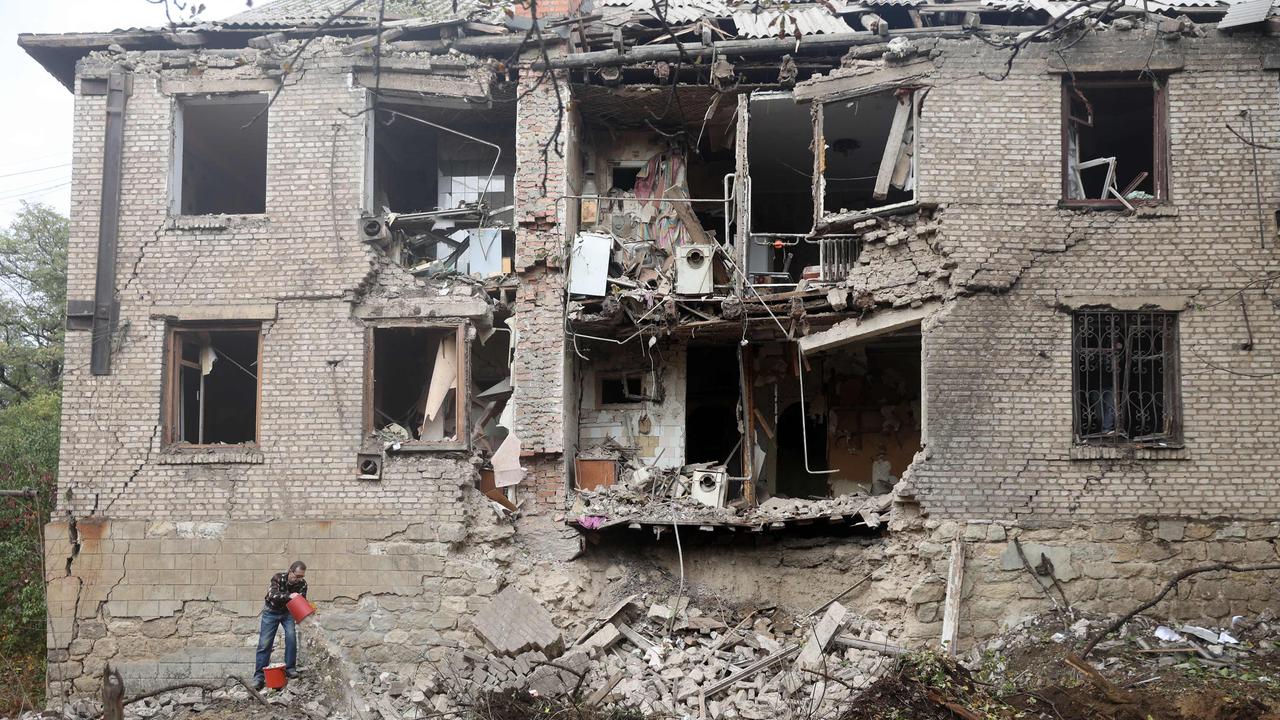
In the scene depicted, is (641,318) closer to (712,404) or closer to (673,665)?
(712,404)

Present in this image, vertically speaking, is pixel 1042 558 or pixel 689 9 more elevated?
pixel 689 9

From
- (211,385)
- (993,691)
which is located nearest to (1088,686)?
(993,691)

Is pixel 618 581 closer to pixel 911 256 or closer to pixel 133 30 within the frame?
pixel 911 256

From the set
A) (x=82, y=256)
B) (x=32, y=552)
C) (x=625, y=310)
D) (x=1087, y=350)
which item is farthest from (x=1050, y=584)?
(x=32, y=552)

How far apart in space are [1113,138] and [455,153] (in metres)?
9.40

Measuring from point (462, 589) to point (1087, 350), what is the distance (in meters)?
7.82

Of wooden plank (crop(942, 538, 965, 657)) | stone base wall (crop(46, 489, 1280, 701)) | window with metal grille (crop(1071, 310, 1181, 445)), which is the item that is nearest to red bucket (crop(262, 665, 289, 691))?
stone base wall (crop(46, 489, 1280, 701))

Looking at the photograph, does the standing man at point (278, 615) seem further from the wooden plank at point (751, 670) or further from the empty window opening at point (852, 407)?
the empty window opening at point (852, 407)

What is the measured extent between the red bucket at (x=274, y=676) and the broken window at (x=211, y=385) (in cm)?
300

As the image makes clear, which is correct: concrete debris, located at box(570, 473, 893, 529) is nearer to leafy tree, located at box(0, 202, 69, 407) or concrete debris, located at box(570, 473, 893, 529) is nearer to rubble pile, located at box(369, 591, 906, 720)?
rubble pile, located at box(369, 591, 906, 720)

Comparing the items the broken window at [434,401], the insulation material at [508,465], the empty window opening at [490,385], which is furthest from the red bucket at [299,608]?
the empty window opening at [490,385]

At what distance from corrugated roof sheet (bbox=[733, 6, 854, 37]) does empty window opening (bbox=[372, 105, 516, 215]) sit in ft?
11.1

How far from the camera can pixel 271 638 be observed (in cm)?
1120

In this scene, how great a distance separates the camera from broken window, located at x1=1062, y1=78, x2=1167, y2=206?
11922mm
